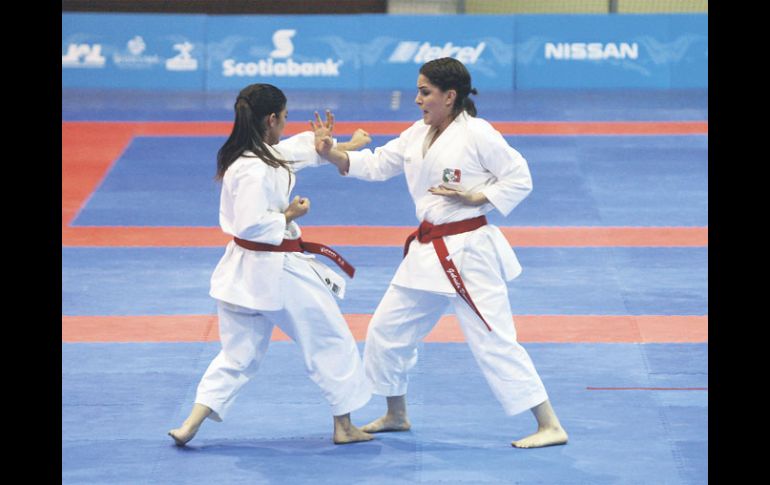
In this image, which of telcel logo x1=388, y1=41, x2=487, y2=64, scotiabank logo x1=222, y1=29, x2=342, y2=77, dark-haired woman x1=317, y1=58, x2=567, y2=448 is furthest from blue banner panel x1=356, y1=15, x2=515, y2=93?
dark-haired woman x1=317, y1=58, x2=567, y2=448

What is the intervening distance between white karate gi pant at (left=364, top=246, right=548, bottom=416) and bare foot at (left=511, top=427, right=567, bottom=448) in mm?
182

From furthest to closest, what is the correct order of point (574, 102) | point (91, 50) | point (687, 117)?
point (91, 50) → point (574, 102) → point (687, 117)

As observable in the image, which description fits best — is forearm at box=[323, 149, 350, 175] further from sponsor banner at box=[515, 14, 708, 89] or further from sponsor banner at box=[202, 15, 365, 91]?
sponsor banner at box=[515, 14, 708, 89]

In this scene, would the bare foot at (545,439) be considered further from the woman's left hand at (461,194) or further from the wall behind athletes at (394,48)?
the wall behind athletes at (394,48)

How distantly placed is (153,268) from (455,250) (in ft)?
12.9

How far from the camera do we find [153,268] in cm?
901

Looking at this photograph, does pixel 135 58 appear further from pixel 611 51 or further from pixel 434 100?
pixel 434 100

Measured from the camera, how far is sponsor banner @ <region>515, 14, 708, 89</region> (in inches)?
640

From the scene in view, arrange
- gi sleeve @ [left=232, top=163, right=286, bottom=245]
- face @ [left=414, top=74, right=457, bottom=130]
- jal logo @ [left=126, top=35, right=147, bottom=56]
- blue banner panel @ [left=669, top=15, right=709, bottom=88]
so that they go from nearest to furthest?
gi sleeve @ [left=232, top=163, right=286, bottom=245] → face @ [left=414, top=74, right=457, bottom=130] → blue banner panel @ [left=669, top=15, right=709, bottom=88] → jal logo @ [left=126, top=35, right=147, bottom=56]

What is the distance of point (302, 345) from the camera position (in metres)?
5.64

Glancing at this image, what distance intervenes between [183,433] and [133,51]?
11740mm

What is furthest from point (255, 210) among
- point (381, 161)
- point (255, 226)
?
point (381, 161)
